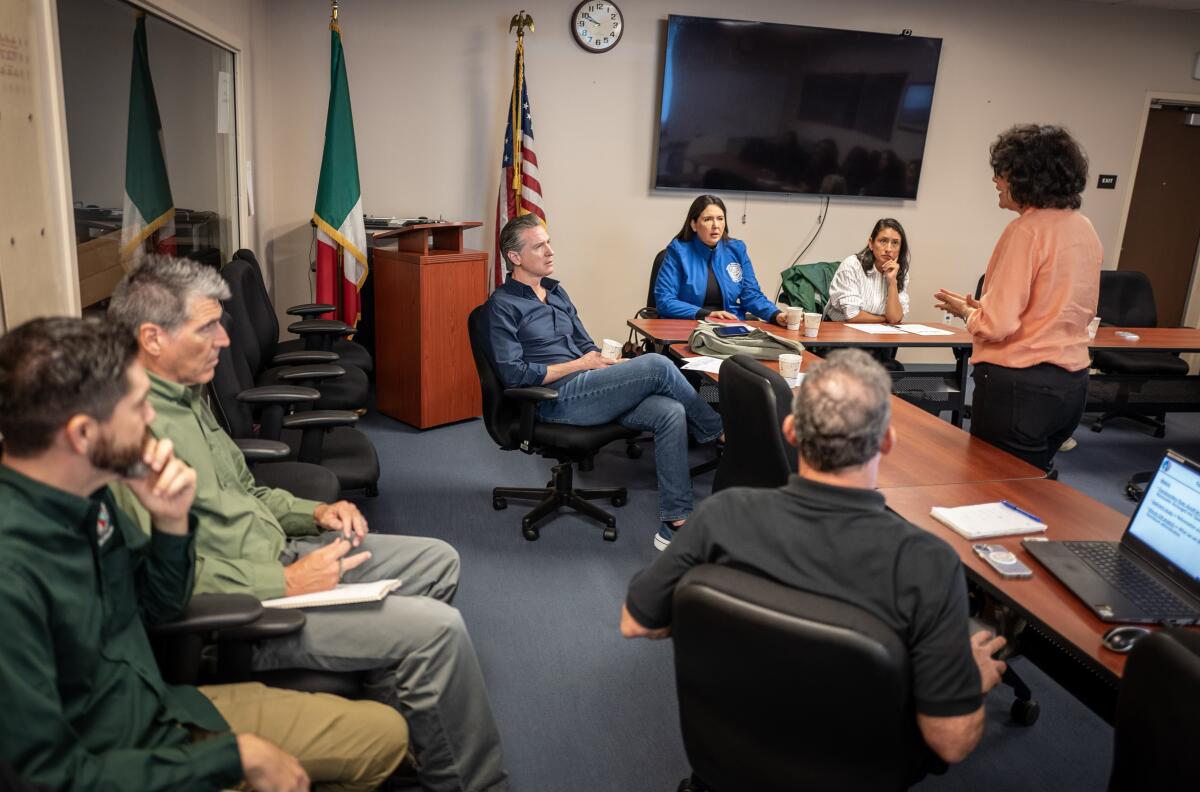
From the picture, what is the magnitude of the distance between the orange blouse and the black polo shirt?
1508mm

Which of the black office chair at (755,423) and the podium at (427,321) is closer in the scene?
the black office chair at (755,423)

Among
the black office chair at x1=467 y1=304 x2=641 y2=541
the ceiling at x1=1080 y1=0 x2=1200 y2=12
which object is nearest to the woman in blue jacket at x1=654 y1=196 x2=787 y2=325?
the black office chair at x1=467 y1=304 x2=641 y2=541

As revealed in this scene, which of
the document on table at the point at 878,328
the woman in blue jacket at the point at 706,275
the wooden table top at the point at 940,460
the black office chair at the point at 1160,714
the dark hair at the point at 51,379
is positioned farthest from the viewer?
the woman in blue jacket at the point at 706,275

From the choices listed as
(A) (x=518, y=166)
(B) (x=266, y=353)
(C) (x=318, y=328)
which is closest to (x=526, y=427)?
(C) (x=318, y=328)

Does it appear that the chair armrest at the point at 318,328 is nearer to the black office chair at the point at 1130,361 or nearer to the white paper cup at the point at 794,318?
the white paper cup at the point at 794,318

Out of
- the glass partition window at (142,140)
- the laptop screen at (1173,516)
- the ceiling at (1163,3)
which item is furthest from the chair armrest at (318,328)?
the ceiling at (1163,3)

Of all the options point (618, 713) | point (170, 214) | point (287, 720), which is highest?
point (170, 214)

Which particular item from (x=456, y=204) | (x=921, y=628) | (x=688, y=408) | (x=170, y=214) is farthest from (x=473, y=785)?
(x=456, y=204)

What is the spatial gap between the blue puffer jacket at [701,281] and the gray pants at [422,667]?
2.67 metres

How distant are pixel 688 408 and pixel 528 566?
89cm

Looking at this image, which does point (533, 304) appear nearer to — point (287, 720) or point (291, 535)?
point (291, 535)

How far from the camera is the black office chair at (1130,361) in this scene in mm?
4422

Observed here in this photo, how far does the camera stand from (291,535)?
212cm

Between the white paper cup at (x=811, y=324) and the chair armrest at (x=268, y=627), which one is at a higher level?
the white paper cup at (x=811, y=324)
